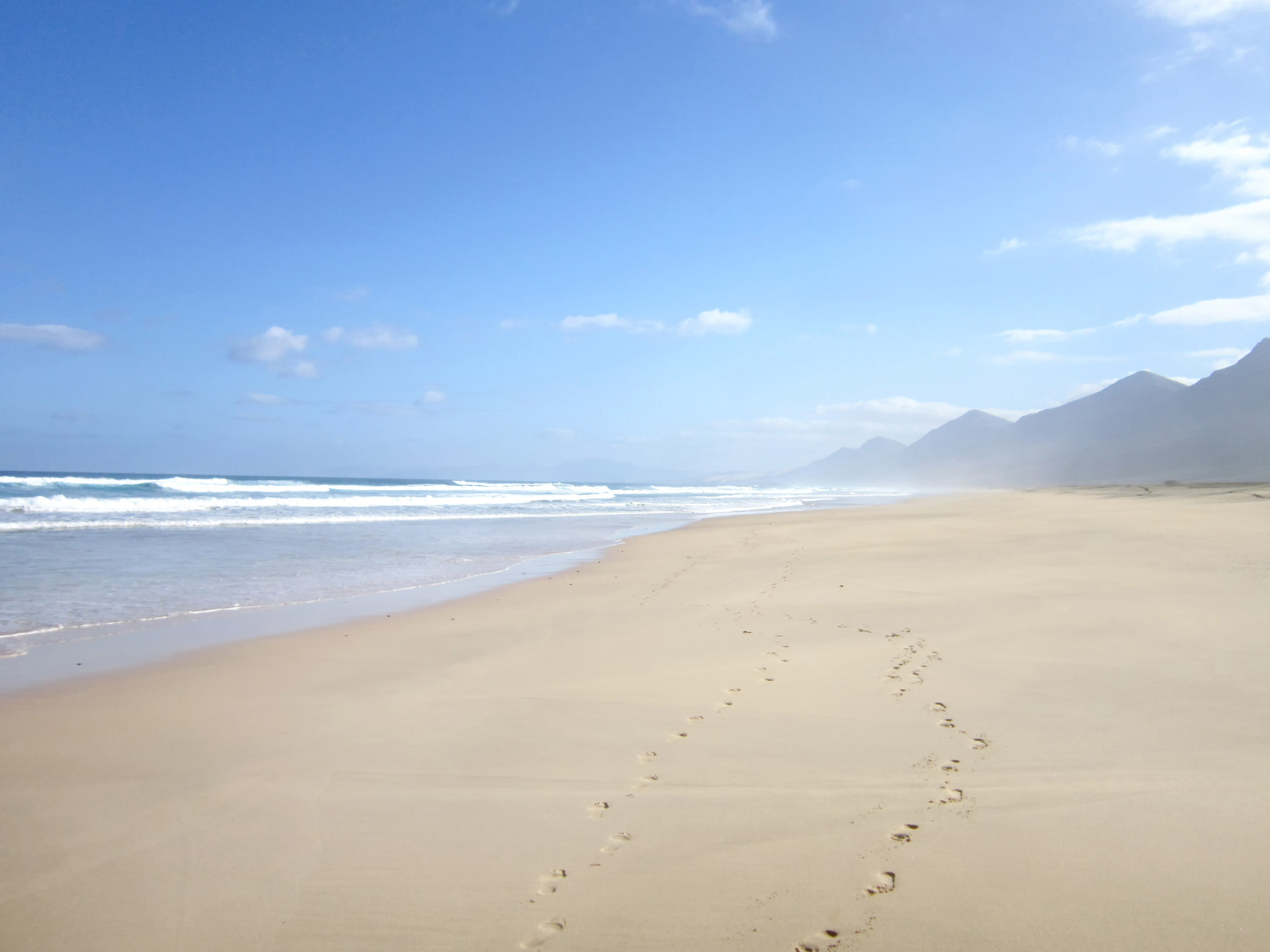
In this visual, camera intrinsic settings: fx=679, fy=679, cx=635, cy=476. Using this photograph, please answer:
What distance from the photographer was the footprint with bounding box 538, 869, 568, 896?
8.93 ft

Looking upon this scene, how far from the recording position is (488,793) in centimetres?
356

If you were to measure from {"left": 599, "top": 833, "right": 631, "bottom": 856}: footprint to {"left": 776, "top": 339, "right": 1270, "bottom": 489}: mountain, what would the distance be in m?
66.4

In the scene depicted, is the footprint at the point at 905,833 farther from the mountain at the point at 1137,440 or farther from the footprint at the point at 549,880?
the mountain at the point at 1137,440

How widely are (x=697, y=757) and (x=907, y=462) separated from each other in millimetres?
181784

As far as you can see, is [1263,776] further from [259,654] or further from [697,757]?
[259,654]

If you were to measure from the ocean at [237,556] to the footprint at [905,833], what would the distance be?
695 cm

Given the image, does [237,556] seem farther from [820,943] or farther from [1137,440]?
[1137,440]

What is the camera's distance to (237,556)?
43.1 ft

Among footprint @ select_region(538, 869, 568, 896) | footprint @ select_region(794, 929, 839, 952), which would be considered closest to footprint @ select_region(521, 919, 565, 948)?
footprint @ select_region(538, 869, 568, 896)

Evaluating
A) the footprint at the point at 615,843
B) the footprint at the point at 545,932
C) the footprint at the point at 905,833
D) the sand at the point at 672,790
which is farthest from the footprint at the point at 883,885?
the footprint at the point at 545,932

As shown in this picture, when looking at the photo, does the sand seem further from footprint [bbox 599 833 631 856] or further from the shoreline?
the shoreline

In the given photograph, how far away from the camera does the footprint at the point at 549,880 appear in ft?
8.93

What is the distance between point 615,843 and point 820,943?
988 mm

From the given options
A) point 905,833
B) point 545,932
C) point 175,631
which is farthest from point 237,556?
point 905,833
